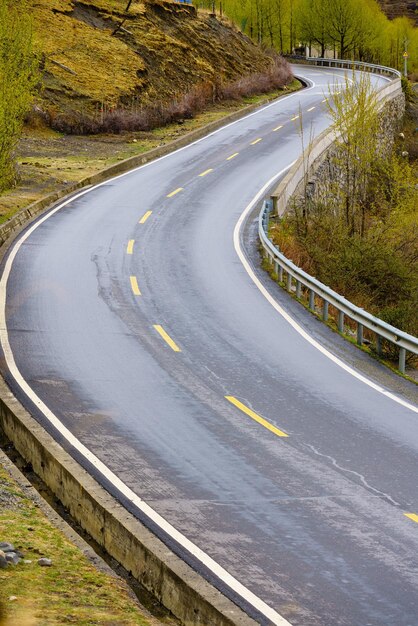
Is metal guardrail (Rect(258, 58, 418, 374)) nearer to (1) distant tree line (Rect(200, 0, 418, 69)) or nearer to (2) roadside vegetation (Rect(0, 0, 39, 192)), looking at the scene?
(2) roadside vegetation (Rect(0, 0, 39, 192))

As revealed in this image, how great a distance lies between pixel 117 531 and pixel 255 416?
15.0 feet

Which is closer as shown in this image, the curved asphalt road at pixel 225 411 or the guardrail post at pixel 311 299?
the curved asphalt road at pixel 225 411

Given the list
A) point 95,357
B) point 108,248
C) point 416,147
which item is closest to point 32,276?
point 108,248

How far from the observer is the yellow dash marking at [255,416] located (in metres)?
13.3

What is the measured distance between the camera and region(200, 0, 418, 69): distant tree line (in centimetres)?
10088

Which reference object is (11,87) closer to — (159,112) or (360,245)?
(360,245)

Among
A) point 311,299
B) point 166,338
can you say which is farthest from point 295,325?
point 166,338

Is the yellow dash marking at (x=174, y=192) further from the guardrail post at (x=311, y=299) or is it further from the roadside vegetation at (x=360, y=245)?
the guardrail post at (x=311, y=299)

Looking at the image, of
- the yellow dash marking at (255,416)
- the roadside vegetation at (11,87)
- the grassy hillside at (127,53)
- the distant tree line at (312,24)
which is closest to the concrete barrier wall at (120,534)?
the yellow dash marking at (255,416)

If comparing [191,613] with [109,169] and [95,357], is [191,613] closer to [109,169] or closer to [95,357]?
[95,357]

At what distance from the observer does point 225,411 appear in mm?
14102

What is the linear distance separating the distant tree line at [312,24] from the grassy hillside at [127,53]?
3931 cm

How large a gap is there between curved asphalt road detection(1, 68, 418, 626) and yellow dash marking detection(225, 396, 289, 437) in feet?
0.13

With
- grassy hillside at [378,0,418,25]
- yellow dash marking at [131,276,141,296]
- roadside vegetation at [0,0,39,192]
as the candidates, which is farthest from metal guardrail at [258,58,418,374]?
grassy hillside at [378,0,418,25]
